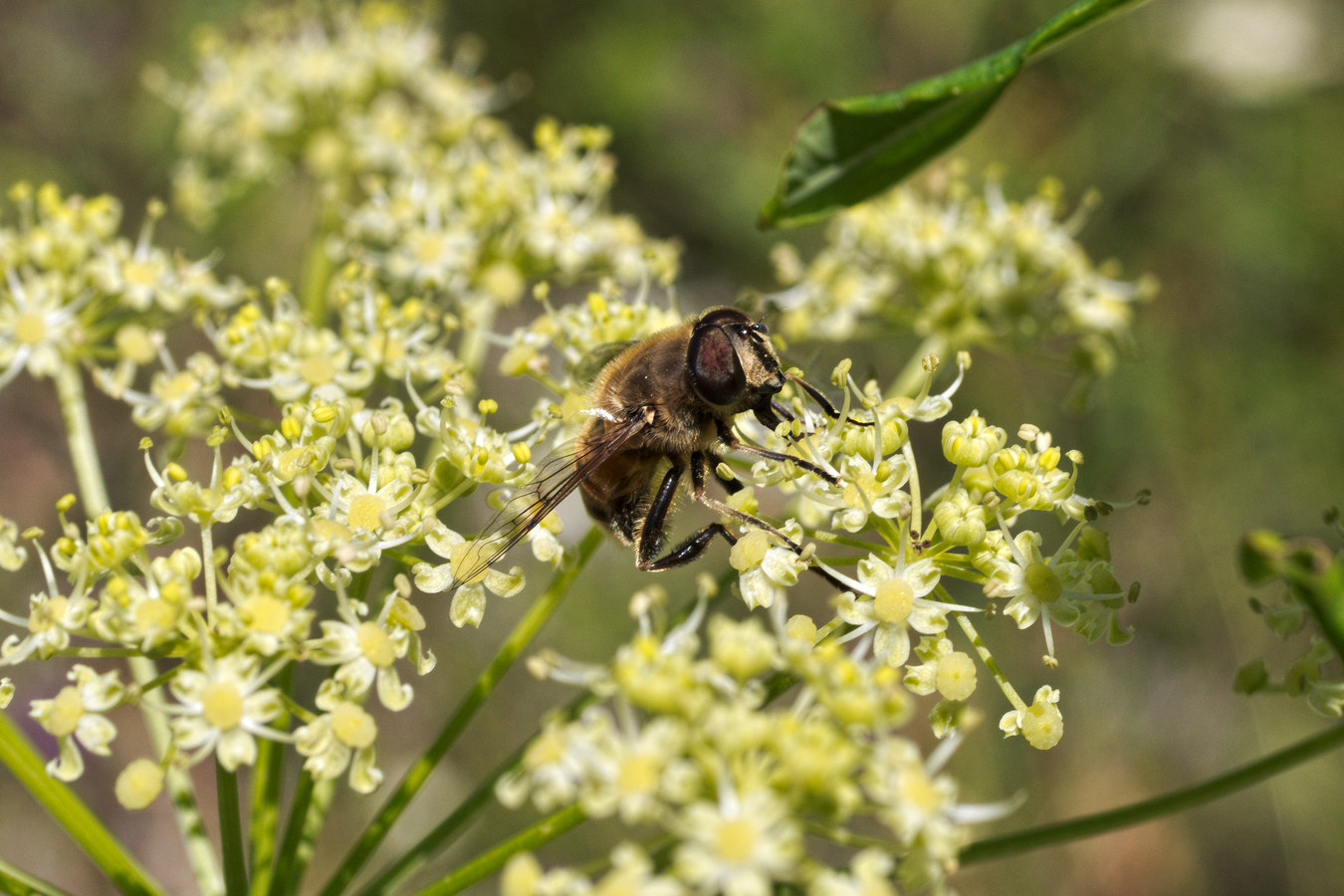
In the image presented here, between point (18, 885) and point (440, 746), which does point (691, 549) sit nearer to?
point (440, 746)

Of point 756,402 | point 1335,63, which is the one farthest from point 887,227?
point 1335,63

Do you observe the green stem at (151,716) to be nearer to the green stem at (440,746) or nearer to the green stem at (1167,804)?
the green stem at (440,746)

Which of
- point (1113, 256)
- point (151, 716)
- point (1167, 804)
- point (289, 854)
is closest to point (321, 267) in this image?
point (151, 716)

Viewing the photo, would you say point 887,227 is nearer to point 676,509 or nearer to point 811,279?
point 811,279

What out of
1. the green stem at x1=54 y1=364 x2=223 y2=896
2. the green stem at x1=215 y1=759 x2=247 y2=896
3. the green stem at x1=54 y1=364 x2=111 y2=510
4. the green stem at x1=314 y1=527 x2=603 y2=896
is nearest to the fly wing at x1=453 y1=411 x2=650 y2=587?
the green stem at x1=314 y1=527 x2=603 y2=896

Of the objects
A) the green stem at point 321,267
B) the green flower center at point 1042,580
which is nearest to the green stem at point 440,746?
the green flower center at point 1042,580

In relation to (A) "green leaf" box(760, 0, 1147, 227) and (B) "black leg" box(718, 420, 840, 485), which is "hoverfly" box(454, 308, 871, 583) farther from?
(A) "green leaf" box(760, 0, 1147, 227)

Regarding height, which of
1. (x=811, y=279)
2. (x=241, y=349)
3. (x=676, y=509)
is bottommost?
(x=676, y=509)
